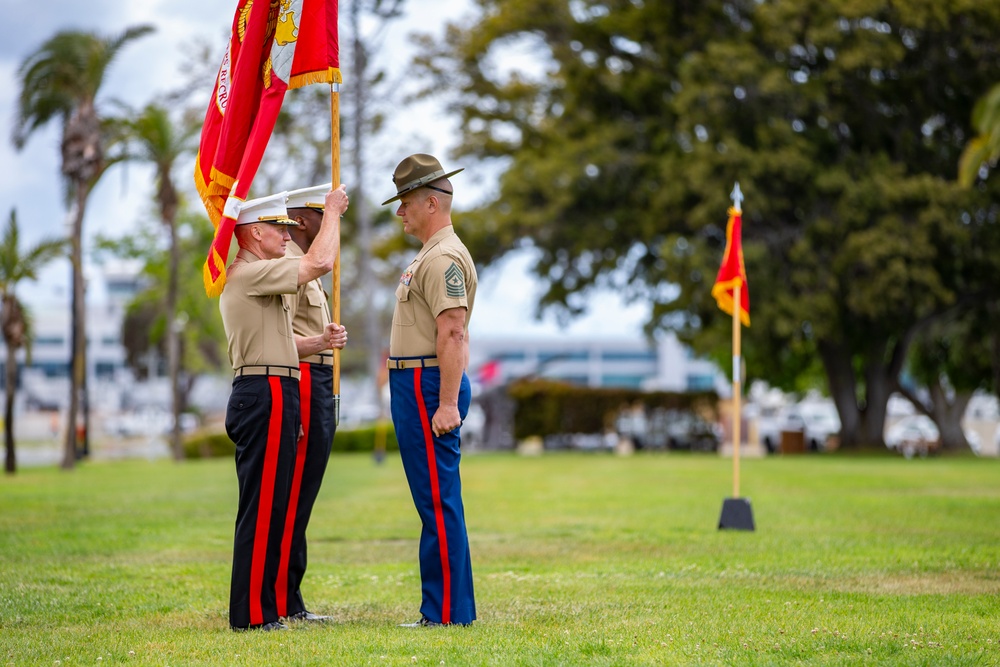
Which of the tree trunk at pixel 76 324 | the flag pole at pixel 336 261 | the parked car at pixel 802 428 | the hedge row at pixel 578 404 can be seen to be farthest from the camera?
the parked car at pixel 802 428

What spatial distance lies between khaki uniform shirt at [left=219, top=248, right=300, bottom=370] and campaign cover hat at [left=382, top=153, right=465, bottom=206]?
693 millimetres

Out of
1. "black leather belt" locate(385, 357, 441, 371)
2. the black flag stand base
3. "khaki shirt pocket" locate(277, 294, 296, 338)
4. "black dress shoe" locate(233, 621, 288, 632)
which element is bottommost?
"black dress shoe" locate(233, 621, 288, 632)

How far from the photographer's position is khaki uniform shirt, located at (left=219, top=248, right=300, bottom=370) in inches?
267

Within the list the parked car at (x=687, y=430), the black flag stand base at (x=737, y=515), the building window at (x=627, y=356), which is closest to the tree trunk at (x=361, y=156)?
the parked car at (x=687, y=430)

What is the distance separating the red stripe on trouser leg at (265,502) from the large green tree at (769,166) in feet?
83.1

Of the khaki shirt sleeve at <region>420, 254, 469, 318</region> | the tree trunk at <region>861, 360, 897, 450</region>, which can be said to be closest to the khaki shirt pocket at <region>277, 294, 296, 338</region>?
the khaki shirt sleeve at <region>420, 254, 469, 318</region>

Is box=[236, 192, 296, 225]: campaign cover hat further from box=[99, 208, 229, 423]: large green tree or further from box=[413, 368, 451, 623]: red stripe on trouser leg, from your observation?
box=[99, 208, 229, 423]: large green tree

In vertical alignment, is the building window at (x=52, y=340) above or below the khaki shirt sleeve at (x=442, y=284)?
above

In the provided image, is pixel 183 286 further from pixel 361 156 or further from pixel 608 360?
pixel 608 360

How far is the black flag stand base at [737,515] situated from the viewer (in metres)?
12.2

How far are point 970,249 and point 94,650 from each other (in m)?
29.8

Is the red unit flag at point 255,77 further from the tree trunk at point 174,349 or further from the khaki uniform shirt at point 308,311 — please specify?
the tree trunk at point 174,349

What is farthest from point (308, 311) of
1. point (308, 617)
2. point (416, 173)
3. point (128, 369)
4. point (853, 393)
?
point (128, 369)

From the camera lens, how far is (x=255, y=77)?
7664 millimetres
